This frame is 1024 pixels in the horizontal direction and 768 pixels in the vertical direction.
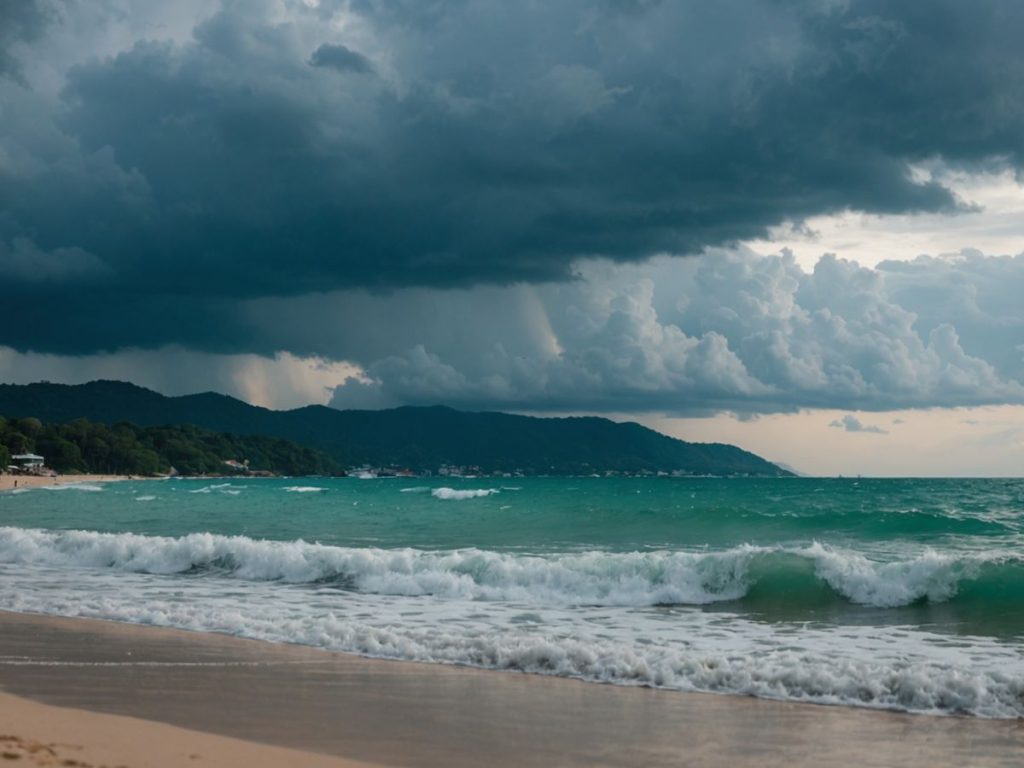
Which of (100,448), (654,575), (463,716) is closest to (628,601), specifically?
(654,575)

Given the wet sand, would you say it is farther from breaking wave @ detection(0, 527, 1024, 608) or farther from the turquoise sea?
breaking wave @ detection(0, 527, 1024, 608)

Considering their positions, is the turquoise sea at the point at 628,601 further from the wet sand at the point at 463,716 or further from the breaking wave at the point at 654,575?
the wet sand at the point at 463,716

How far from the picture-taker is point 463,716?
31.9 ft

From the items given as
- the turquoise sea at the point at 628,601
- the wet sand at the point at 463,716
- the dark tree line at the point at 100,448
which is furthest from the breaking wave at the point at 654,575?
the dark tree line at the point at 100,448

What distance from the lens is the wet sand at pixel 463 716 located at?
8422mm

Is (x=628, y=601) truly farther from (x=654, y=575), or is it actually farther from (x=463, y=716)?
(x=463, y=716)

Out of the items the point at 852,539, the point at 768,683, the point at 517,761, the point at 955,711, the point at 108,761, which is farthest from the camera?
the point at 852,539

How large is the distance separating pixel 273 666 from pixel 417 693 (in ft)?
8.38

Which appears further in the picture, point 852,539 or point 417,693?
point 852,539

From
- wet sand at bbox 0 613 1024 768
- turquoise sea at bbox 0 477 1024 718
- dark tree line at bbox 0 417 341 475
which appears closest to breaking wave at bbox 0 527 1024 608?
turquoise sea at bbox 0 477 1024 718

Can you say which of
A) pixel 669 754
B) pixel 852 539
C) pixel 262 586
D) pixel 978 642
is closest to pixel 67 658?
pixel 669 754

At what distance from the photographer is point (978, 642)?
48.3ft

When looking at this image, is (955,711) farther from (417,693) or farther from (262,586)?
(262,586)

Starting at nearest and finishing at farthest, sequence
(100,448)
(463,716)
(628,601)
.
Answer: (463,716) < (628,601) < (100,448)
